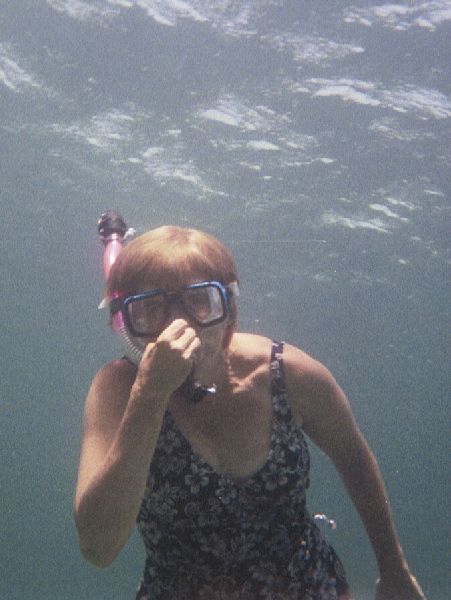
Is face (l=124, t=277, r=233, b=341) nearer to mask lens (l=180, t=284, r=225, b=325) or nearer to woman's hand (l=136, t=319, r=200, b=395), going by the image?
mask lens (l=180, t=284, r=225, b=325)

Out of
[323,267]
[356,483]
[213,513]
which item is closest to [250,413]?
[213,513]

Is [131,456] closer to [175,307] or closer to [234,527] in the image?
[175,307]

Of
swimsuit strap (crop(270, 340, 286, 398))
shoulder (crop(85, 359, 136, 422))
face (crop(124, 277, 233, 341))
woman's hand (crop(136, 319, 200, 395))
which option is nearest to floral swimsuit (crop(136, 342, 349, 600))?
swimsuit strap (crop(270, 340, 286, 398))

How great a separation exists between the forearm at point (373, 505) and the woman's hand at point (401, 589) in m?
0.04

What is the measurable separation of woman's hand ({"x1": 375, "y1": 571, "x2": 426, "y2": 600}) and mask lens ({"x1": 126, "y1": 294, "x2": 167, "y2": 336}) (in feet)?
7.37

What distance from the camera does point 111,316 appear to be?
293cm

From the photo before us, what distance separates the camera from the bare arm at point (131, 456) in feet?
7.23

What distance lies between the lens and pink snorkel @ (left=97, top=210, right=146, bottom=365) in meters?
2.72

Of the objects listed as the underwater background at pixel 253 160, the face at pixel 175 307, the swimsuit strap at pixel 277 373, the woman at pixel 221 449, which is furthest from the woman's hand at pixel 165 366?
the underwater background at pixel 253 160

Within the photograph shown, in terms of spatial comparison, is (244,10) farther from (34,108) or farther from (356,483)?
(356,483)

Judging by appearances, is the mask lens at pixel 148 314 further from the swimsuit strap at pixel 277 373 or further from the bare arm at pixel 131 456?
the swimsuit strap at pixel 277 373

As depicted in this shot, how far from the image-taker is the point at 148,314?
2.72 meters

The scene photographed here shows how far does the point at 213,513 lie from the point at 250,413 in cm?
60

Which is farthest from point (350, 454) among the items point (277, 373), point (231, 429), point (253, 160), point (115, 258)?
point (253, 160)
